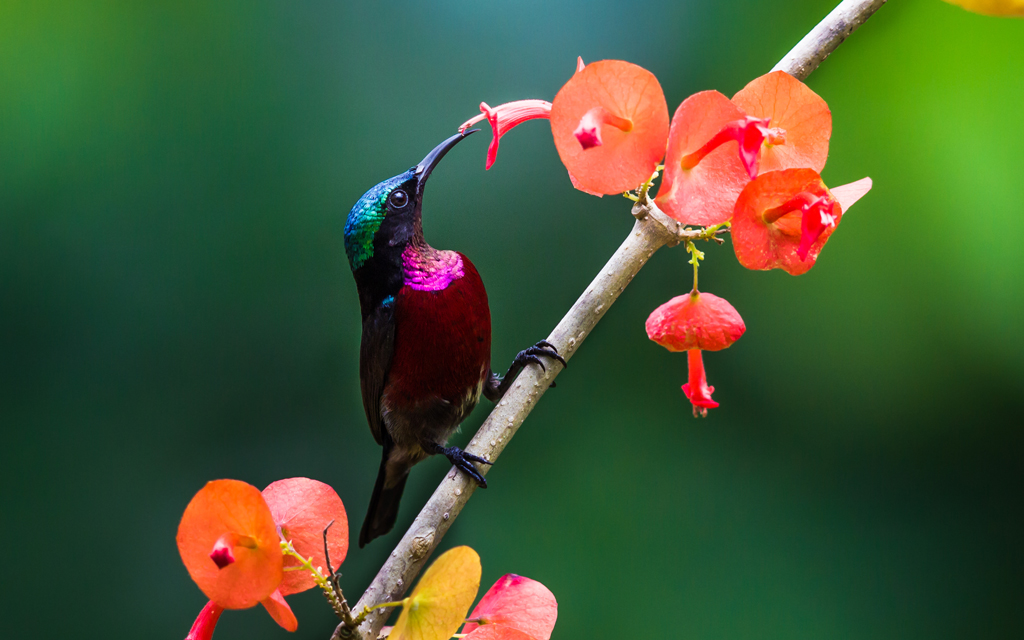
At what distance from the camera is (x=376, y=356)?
2.65ft

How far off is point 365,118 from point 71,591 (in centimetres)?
84

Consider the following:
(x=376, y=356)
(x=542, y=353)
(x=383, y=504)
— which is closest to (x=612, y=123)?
(x=542, y=353)

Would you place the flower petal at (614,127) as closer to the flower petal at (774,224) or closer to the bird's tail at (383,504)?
the flower petal at (774,224)

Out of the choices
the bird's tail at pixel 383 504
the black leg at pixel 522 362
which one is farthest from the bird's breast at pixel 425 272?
the bird's tail at pixel 383 504

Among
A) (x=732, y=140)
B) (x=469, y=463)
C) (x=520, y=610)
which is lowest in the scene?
(x=520, y=610)

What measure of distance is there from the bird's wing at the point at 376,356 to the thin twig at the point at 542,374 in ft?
0.57

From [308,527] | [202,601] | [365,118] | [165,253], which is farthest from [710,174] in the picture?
[202,601]

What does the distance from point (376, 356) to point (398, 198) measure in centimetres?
21

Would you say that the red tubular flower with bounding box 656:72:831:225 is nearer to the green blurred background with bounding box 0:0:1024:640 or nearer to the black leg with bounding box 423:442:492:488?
the black leg with bounding box 423:442:492:488

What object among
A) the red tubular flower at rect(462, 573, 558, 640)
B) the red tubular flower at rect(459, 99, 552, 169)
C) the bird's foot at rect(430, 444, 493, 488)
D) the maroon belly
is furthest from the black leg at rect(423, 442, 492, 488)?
the red tubular flower at rect(459, 99, 552, 169)

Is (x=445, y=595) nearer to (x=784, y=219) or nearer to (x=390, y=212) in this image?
(x=784, y=219)

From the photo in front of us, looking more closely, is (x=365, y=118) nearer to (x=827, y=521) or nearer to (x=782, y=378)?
(x=782, y=378)

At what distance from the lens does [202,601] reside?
965mm

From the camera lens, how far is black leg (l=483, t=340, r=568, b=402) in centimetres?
73
